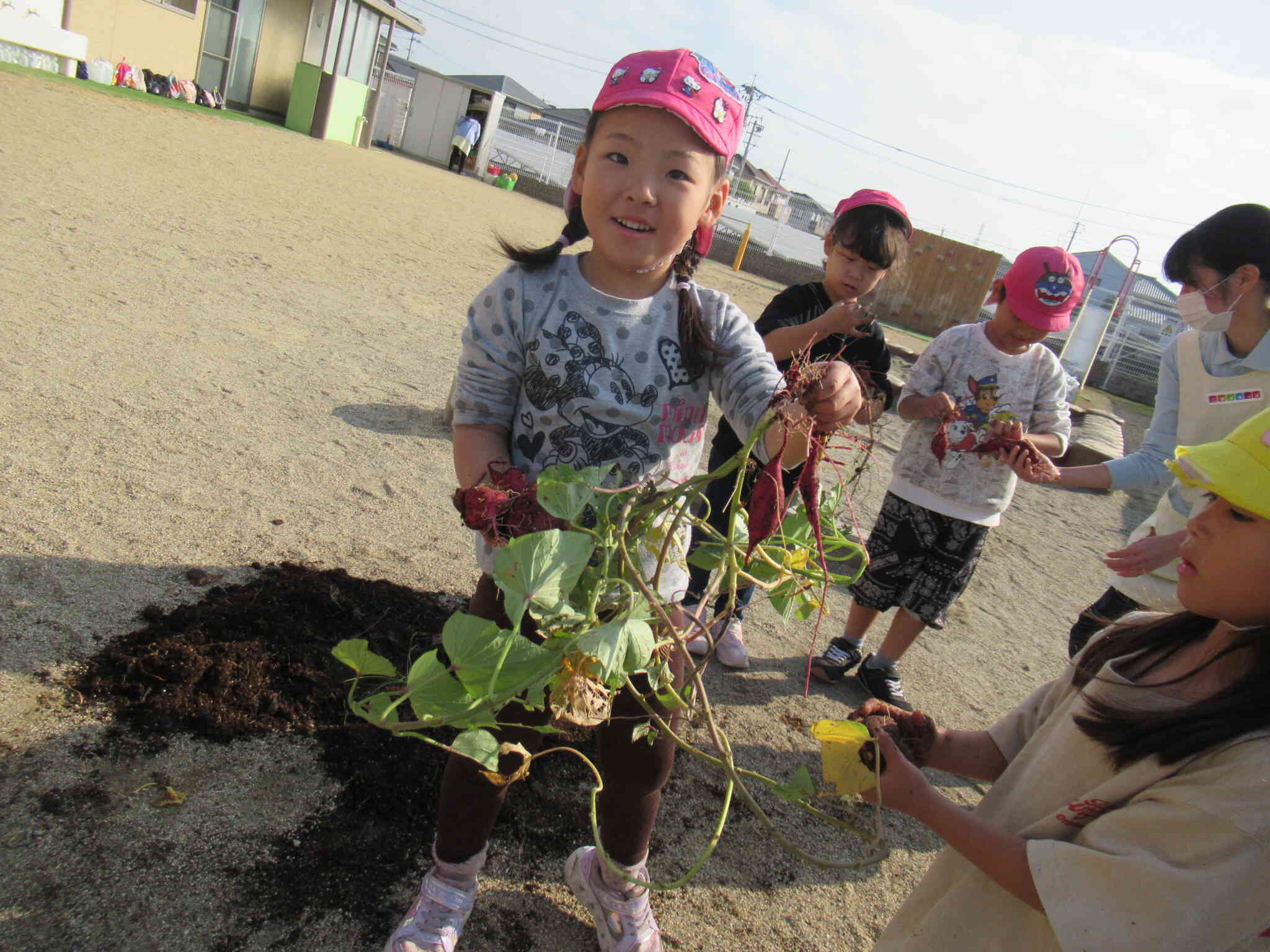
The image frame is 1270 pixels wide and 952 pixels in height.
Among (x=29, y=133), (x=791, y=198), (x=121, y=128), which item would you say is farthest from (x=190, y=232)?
(x=791, y=198)

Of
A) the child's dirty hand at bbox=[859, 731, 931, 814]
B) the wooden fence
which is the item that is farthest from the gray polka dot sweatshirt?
the wooden fence

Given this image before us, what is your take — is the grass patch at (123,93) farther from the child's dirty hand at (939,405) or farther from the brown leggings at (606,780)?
the brown leggings at (606,780)

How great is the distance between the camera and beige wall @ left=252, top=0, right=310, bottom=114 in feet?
62.7

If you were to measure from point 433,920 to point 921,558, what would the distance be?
2050 millimetres

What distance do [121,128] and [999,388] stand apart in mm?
11649

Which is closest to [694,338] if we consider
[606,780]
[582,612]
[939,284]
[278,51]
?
[582,612]

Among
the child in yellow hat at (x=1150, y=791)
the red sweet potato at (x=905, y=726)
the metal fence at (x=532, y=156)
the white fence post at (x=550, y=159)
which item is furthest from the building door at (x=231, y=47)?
the child in yellow hat at (x=1150, y=791)

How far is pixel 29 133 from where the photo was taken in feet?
27.8

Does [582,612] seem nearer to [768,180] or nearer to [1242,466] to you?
[1242,466]

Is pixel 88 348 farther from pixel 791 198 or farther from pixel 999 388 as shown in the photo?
pixel 791 198

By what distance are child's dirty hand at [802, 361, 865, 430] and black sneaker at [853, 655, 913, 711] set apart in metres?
2.00

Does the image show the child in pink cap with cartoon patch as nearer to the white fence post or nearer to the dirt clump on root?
the dirt clump on root

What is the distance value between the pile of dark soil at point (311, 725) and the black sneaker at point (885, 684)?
1.30 m

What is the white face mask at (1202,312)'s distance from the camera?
2.53 m
